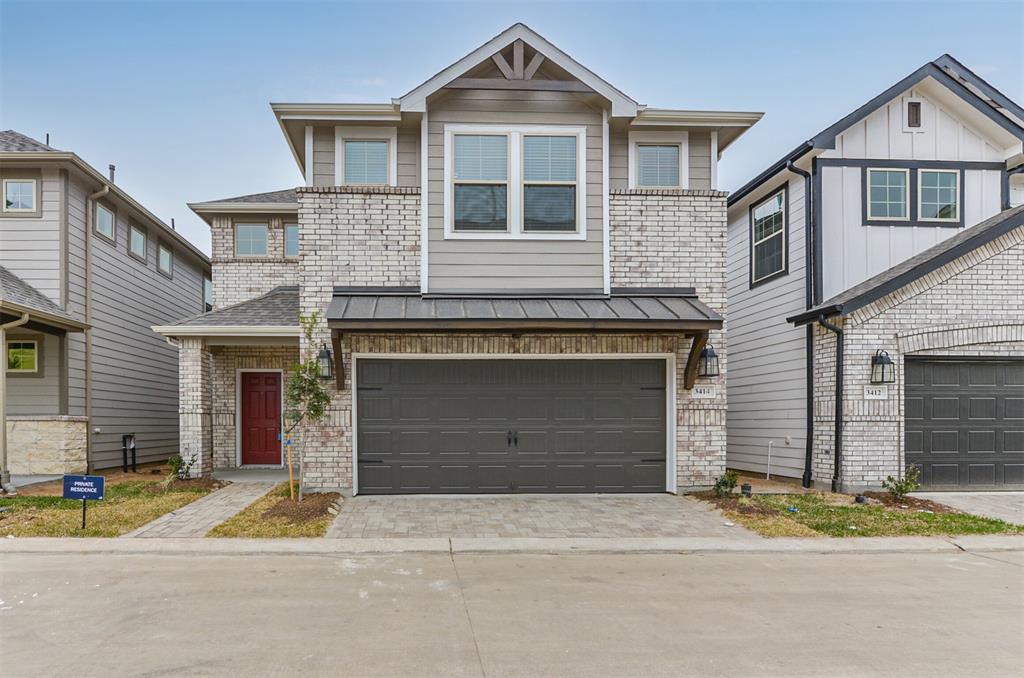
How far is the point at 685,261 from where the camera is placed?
35.9 ft

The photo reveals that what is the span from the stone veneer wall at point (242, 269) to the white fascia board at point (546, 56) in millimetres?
6403

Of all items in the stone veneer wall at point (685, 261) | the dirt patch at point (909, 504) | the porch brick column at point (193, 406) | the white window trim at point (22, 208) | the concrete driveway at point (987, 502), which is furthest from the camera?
the white window trim at point (22, 208)

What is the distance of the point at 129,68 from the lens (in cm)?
1484

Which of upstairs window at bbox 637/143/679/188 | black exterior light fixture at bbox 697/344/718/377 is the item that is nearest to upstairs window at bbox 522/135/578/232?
upstairs window at bbox 637/143/679/188

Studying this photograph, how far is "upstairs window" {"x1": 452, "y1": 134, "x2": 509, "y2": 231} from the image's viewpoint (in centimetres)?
1068

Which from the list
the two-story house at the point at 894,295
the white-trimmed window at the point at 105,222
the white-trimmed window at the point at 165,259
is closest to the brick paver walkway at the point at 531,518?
the two-story house at the point at 894,295

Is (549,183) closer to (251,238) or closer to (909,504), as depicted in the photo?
(909,504)

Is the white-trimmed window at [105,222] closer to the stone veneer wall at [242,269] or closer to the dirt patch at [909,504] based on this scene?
the stone veneer wall at [242,269]

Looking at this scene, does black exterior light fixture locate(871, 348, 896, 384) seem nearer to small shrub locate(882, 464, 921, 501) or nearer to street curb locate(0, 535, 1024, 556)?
small shrub locate(882, 464, 921, 501)

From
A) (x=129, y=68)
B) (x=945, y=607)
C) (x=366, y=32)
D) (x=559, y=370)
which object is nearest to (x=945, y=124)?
(x=559, y=370)

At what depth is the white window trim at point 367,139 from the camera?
34.9ft

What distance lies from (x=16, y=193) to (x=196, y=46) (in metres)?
4.43

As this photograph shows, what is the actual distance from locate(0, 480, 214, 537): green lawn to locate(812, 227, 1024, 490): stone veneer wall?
1035 centimetres

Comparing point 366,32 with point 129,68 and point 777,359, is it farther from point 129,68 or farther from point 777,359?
point 777,359
